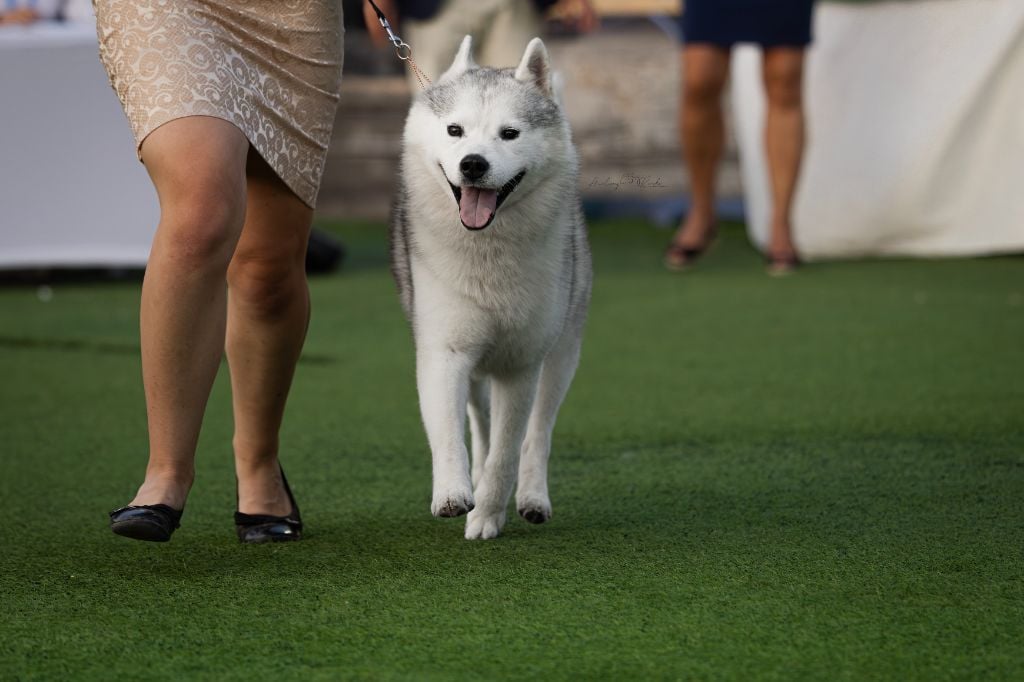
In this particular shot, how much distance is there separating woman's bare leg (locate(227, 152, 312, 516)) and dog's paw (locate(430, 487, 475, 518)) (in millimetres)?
407

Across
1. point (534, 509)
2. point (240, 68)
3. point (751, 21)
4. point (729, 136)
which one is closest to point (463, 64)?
point (240, 68)

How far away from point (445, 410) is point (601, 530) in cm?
41

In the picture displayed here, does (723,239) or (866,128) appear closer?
(866,128)

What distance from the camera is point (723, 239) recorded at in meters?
8.85

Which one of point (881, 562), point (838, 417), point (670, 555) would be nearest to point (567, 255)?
point (670, 555)

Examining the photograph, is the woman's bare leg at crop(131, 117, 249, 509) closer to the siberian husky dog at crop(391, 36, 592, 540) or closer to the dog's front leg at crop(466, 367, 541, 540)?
the siberian husky dog at crop(391, 36, 592, 540)

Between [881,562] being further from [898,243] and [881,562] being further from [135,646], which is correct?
[898,243]

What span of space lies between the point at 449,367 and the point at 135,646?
33.1 inches

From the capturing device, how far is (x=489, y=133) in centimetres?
287

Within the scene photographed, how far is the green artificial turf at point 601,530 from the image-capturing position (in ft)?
7.36

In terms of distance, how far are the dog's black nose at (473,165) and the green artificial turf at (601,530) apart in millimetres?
702

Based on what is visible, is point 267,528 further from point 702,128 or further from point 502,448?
point 702,128

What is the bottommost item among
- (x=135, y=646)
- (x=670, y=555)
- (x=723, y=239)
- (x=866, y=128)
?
(x=723, y=239)

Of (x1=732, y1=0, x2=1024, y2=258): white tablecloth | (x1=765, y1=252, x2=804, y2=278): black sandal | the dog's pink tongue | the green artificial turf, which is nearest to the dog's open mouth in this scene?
the dog's pink tongue
